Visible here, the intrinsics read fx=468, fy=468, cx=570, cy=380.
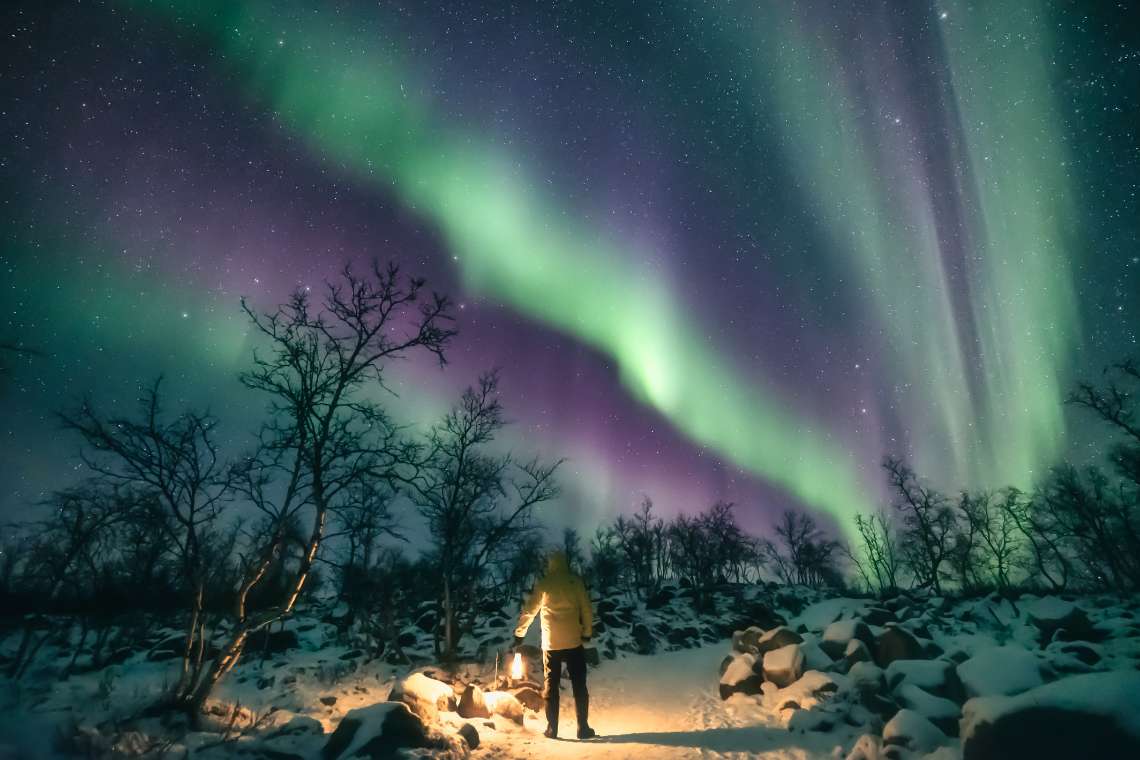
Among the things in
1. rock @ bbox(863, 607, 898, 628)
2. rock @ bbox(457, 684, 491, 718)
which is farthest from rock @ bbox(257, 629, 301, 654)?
rock @ bbox(863, 607, 898, 628)

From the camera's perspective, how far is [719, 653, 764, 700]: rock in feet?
34.4

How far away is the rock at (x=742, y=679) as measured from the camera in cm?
1049

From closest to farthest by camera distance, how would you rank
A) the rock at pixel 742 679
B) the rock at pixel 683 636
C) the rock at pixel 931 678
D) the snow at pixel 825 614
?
the rock at pixel 931 678
the rock at pixel 742 679
the snow at pixel 825 614
the rock at pixel 683 636

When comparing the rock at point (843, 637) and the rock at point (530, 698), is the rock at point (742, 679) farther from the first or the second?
the rock at point (530, 698)

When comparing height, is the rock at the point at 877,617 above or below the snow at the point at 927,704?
below

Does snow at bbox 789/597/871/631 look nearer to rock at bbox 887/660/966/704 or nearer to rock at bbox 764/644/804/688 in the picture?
rock at bbox 764/644/804/688

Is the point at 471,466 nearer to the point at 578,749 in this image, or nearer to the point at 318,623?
the point at 578,749

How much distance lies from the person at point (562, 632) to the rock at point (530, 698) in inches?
108

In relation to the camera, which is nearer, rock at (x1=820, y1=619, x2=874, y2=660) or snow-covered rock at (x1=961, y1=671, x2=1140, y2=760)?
snow-covered rock at (x1=961, y1=671, x2=1140, y2=760)

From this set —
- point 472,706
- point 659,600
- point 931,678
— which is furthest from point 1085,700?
point 659,600

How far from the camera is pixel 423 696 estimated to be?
748 centimetres

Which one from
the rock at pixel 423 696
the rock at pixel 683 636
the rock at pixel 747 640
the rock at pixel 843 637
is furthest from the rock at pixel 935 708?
the rock at pixel 683 636

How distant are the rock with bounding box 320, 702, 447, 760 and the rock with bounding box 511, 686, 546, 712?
446cm

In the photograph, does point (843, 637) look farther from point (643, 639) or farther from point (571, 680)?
point (643, 639)
